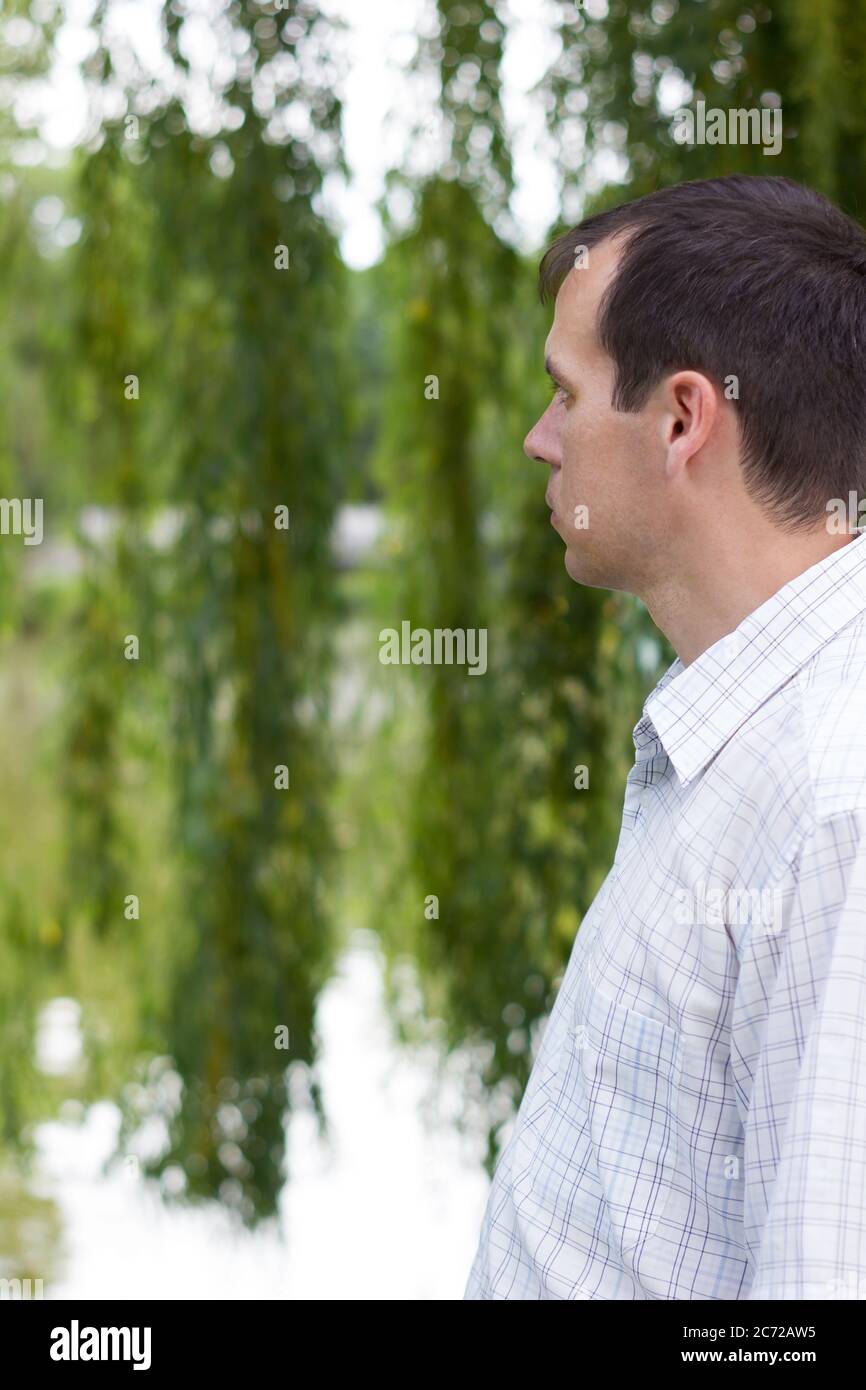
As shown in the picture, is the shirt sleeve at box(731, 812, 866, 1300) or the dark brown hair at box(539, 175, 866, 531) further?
the dark brown hair at box(539, 175, 866, 531)

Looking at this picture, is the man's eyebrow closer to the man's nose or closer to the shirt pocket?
the man's nose

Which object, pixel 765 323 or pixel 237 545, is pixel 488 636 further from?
pixel 765 323

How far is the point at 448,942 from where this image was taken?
1.88m

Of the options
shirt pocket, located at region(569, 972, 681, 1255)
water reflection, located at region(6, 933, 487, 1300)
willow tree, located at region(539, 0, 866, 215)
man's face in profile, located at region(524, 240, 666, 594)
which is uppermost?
willow tree, located at region(539, 0, 866, 215)

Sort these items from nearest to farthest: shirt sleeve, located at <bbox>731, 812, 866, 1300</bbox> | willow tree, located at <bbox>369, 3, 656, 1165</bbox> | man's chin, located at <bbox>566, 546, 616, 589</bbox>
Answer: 1. shirt sleeve, located at <bbox>731, 812, 866, 1300</bbox>
2. man's chin, located at <bbox>566, 546, 616, 589</bbox>
3. willow tree, located at <bbox>369, 3, 656, 1165</bbox>

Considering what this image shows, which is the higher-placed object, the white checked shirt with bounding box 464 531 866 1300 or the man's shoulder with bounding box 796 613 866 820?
the man's shoulder with bounding box 796 613 866 820

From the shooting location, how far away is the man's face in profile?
0.75m

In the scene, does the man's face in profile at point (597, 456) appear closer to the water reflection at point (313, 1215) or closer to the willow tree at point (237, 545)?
the willow tree at point (237, 545)

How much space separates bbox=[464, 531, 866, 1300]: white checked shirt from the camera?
564 mm

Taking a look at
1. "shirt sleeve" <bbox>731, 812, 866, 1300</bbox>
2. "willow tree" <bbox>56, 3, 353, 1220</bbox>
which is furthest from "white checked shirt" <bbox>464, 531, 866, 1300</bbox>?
"willow tree" <bbox>56, 3, 353, 1220</bbox>

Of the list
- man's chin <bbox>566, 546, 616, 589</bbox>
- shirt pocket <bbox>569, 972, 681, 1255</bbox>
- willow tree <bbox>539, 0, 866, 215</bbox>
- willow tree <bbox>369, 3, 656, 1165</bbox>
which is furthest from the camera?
willow tree <bbox>369, 3, 656, 1165</bbox>

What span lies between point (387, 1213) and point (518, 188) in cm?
165

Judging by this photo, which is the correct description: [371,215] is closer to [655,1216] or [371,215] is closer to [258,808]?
[258,808]
